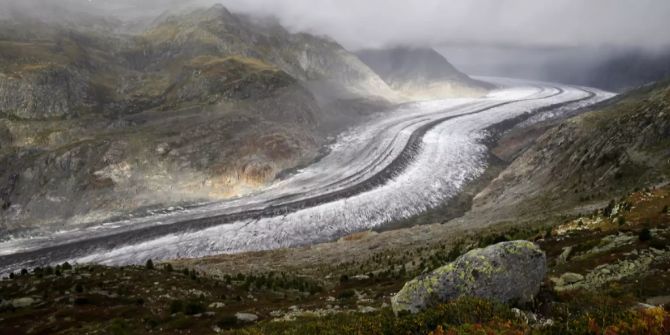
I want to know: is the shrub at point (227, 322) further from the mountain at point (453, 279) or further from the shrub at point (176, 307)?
the shrub at point (176, 307)

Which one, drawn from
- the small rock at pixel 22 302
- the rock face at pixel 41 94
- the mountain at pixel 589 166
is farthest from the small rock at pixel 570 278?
the rock face at pixel 41 94

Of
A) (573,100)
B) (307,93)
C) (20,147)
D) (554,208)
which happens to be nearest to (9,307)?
(554,208)

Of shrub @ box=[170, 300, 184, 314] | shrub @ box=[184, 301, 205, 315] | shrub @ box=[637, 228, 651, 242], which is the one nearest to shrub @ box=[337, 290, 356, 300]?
shrub @ box=[184, 301, 205, 315]

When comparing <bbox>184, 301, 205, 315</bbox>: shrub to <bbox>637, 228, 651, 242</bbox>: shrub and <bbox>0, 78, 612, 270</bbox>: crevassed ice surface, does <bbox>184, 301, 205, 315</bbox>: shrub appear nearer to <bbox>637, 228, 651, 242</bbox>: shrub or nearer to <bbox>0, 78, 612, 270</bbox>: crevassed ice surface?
<bbox>637, 228, 651, 242</bbox>: shrub

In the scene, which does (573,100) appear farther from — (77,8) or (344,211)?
(77,8)

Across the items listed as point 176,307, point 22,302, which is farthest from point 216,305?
point 22,302

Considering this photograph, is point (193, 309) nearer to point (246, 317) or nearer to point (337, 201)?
point (246, 317)
